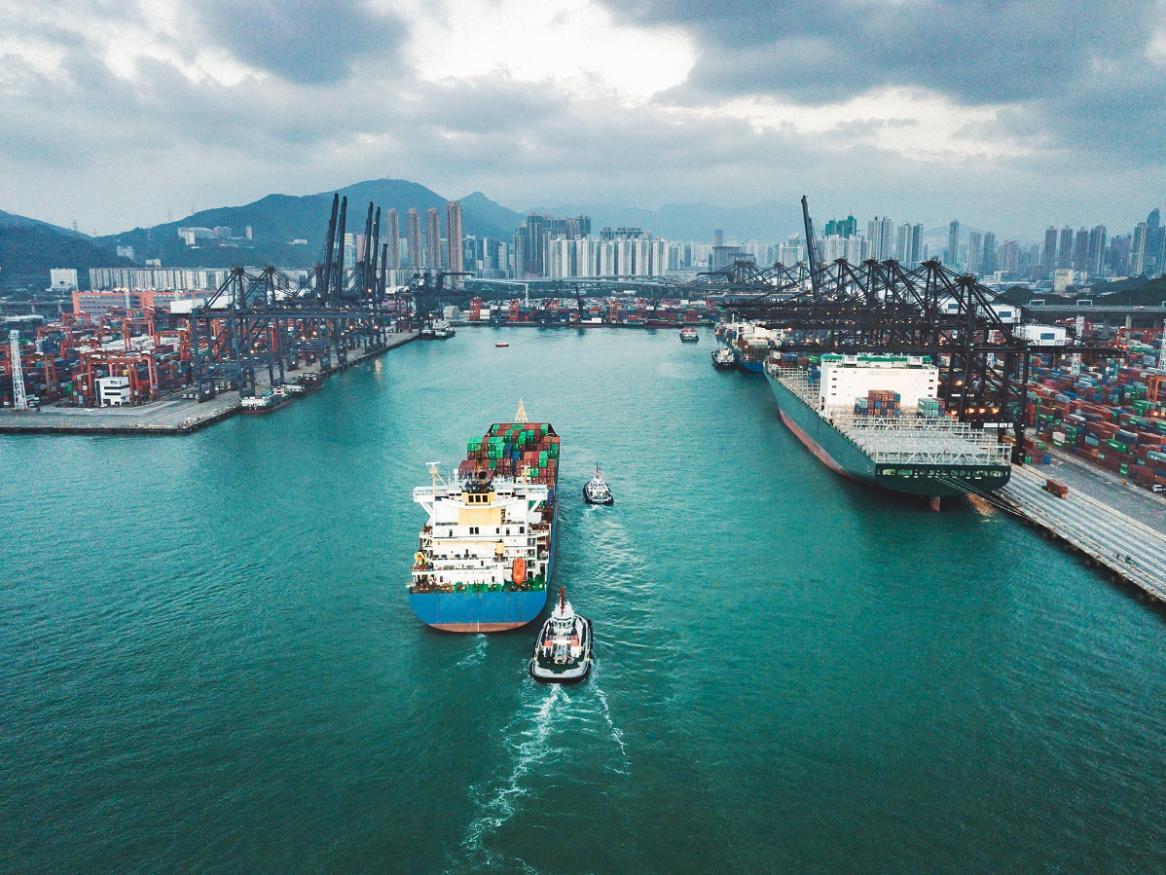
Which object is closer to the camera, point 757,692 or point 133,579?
point 757,692

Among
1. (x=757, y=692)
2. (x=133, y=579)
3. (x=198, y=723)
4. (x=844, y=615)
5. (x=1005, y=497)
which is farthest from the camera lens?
(x=1005, y=497)

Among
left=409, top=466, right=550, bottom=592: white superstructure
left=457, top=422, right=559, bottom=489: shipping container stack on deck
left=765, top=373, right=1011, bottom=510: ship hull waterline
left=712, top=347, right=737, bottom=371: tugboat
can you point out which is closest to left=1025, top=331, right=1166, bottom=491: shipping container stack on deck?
left=765, top=373, right=1011, bottom=510: ship hull waterline

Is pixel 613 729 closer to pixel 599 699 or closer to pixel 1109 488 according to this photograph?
pixel 599 699

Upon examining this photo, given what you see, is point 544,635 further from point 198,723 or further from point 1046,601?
point 1046,601

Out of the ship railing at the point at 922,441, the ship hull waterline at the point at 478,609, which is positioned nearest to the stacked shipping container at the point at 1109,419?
the ship railing at the point at 922,441

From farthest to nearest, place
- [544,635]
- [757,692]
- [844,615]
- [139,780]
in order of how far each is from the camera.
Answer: [844,615], [544,635], [757,692], [139,780]

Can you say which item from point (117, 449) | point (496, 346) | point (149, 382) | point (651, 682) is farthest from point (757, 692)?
point (496, 346)
